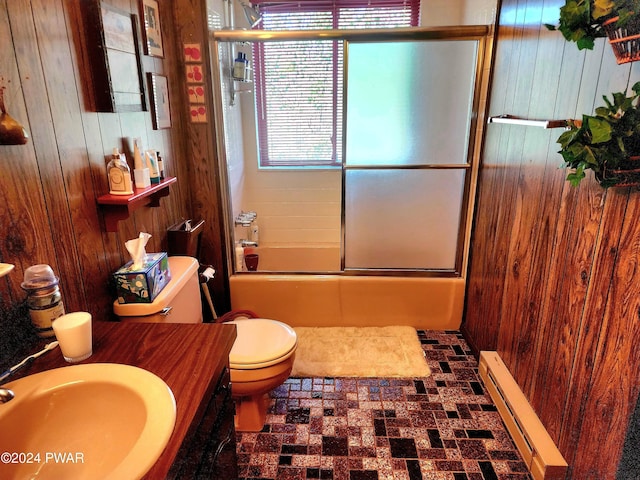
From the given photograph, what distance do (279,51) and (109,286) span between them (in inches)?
93.5

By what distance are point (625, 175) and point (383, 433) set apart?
4.63 ft

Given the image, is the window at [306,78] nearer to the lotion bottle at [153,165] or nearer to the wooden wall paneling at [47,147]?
the lotion bottle at [153,165]

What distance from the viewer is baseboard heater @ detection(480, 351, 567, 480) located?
1491 millimetres

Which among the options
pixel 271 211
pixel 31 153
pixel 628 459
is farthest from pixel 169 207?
pixel 628 459

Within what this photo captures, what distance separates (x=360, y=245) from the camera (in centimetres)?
264

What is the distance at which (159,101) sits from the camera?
200cm

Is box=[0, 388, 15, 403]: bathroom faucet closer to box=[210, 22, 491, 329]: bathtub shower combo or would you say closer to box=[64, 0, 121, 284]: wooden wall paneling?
box=[64, 0, 121, 284]: wooden wall paneling

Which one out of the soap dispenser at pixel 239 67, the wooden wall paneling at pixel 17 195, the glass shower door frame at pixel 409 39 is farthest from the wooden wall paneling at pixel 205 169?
the wooden wall paneling at pixel 17 195

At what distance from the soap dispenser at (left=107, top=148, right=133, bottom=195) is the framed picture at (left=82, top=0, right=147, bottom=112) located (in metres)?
0.19

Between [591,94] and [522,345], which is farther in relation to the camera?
[522,345]

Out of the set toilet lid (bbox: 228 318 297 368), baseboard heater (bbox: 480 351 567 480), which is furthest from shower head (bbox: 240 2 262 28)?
baseboard heater (bbox: 480 351 567 480)

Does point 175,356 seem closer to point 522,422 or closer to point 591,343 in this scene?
point 591,343

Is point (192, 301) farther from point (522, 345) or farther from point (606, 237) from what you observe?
point (606, 237)

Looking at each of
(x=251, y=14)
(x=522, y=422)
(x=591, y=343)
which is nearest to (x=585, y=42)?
(x=591, y=343)
